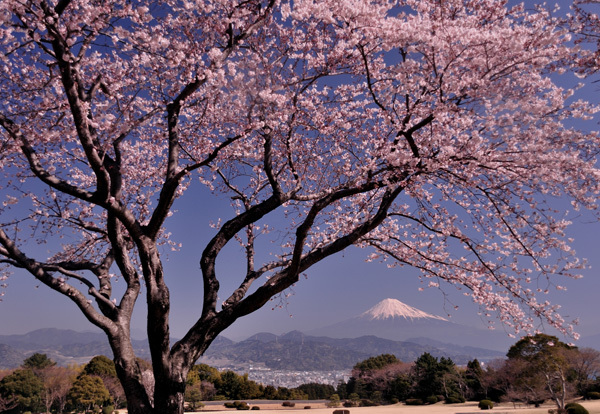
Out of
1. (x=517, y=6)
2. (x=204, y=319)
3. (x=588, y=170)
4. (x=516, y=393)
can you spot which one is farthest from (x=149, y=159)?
(x=516, y=393)

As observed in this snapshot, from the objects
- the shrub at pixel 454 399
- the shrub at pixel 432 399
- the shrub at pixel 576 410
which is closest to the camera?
the shrub at pixel 576 410

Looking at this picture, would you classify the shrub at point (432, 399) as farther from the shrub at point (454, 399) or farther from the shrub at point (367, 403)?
the shrub at point (367, 403)

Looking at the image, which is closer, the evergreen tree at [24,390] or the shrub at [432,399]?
the evergreen tree at [24,390]

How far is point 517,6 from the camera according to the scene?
20.5 feet

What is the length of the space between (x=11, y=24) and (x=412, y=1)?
17.4 feet

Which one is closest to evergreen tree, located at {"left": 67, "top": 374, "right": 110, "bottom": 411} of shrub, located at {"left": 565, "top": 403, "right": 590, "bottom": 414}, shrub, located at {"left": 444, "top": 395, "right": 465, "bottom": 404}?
shrub, located at {"left": 444, "top": 395, "right": 465, "bottom": 404}

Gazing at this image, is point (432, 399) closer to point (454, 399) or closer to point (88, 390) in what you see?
point (454, 399)

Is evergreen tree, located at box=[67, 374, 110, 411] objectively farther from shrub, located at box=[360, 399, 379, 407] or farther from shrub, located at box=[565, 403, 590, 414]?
shrub, located at box=[565, 403, 590, 414]

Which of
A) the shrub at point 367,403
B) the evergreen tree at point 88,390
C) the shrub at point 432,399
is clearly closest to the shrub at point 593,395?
the shrub at point 432,399

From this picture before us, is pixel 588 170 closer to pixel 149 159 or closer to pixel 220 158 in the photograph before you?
pixel 220 158

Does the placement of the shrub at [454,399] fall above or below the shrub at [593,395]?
below

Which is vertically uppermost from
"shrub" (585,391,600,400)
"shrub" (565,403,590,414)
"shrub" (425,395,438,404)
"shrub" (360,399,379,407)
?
"shrub" (565,403,590,414)

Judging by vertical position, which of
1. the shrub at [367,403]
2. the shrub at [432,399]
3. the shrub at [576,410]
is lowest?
the shrub at [367,403]

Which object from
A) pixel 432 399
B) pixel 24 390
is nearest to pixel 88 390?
pixel 24 390
